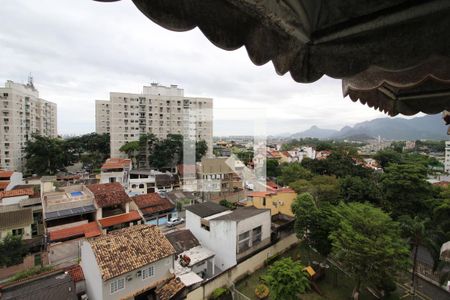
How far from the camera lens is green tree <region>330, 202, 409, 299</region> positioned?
6.71 meters

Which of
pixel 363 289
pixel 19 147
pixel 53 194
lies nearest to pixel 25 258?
pixel 53 194

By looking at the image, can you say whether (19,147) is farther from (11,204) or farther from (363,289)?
(363,289)

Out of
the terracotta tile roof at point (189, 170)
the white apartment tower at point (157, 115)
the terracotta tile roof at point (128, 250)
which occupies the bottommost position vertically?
the terracotta tile roof at point (128, 250)

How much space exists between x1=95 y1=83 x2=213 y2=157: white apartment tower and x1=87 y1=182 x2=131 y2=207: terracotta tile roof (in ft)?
52.1

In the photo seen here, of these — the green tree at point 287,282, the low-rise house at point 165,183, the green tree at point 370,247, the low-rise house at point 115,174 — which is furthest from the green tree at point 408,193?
the low-rise house at point 115,174

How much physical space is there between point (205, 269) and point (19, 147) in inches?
1157

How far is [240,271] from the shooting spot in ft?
29.0

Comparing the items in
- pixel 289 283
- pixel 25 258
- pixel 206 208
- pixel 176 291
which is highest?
pixel 206 208

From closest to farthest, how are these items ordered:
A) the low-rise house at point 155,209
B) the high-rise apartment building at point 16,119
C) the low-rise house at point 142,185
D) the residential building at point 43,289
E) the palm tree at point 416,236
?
the residential building at point 43,289
the palm tree at point 416,236
the low-rise house at point 155,209
the low-rise house at point 142,185
the high-rise apartment building at point 16,119

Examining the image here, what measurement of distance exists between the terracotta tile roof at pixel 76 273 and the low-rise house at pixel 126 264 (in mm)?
367

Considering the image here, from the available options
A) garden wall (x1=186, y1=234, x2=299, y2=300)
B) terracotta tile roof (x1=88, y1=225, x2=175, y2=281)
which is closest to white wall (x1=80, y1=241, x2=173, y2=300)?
terracotta tile roof (x1=88, y1=225, x2=175, y2=281)

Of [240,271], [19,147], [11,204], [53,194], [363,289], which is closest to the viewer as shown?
[363,289]

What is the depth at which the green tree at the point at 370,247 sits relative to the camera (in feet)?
22.0

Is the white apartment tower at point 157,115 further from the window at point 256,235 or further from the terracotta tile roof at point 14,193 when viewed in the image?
the window at point 256,235
